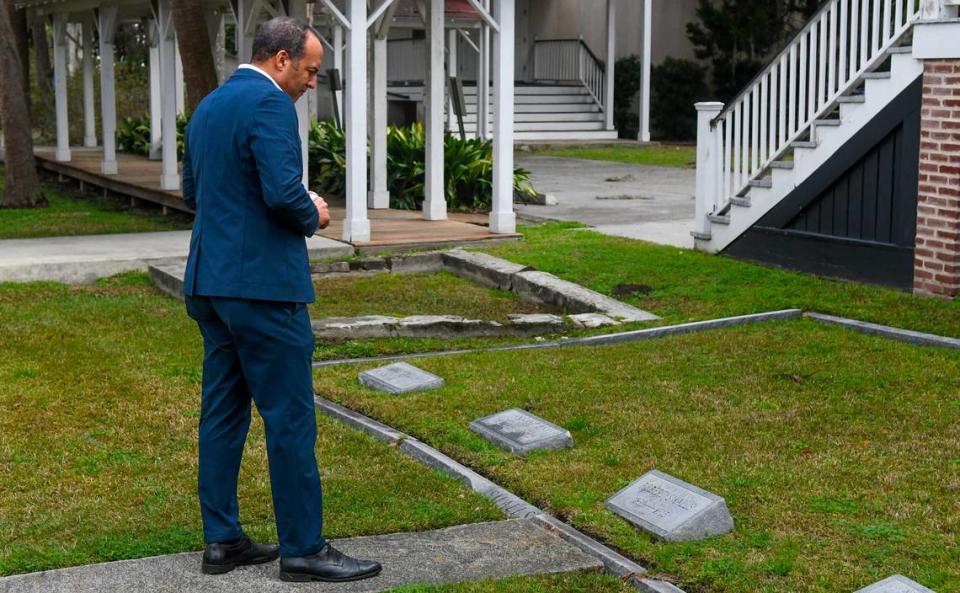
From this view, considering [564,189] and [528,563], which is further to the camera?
[564,189]

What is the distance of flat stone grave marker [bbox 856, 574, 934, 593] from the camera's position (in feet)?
13.9

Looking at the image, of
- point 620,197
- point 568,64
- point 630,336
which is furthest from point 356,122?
point 568,64

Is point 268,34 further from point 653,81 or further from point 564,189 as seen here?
point 653,81

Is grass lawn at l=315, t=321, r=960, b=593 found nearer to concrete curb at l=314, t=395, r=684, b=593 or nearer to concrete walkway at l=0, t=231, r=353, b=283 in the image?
concrete curb at l=314, t=395, r=684, b=593

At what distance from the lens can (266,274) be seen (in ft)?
14.2

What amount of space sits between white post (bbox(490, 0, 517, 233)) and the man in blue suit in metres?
8.78

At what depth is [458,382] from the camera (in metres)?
7.51

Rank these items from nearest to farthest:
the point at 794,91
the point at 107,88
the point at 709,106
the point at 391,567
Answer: the point at 391,567 < the point at 794,91 < the point at 709,106 < the point at 107,88

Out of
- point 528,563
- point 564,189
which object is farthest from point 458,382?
point 564,189

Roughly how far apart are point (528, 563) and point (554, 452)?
1405 millimetres

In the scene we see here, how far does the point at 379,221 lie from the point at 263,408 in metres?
9.82

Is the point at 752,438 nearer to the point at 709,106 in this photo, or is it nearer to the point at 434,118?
the point at 709,106

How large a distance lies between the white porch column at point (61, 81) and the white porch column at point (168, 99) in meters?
4.68

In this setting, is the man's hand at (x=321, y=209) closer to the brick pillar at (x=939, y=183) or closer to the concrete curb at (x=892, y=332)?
the concrete curb at (x=892, y=332)
